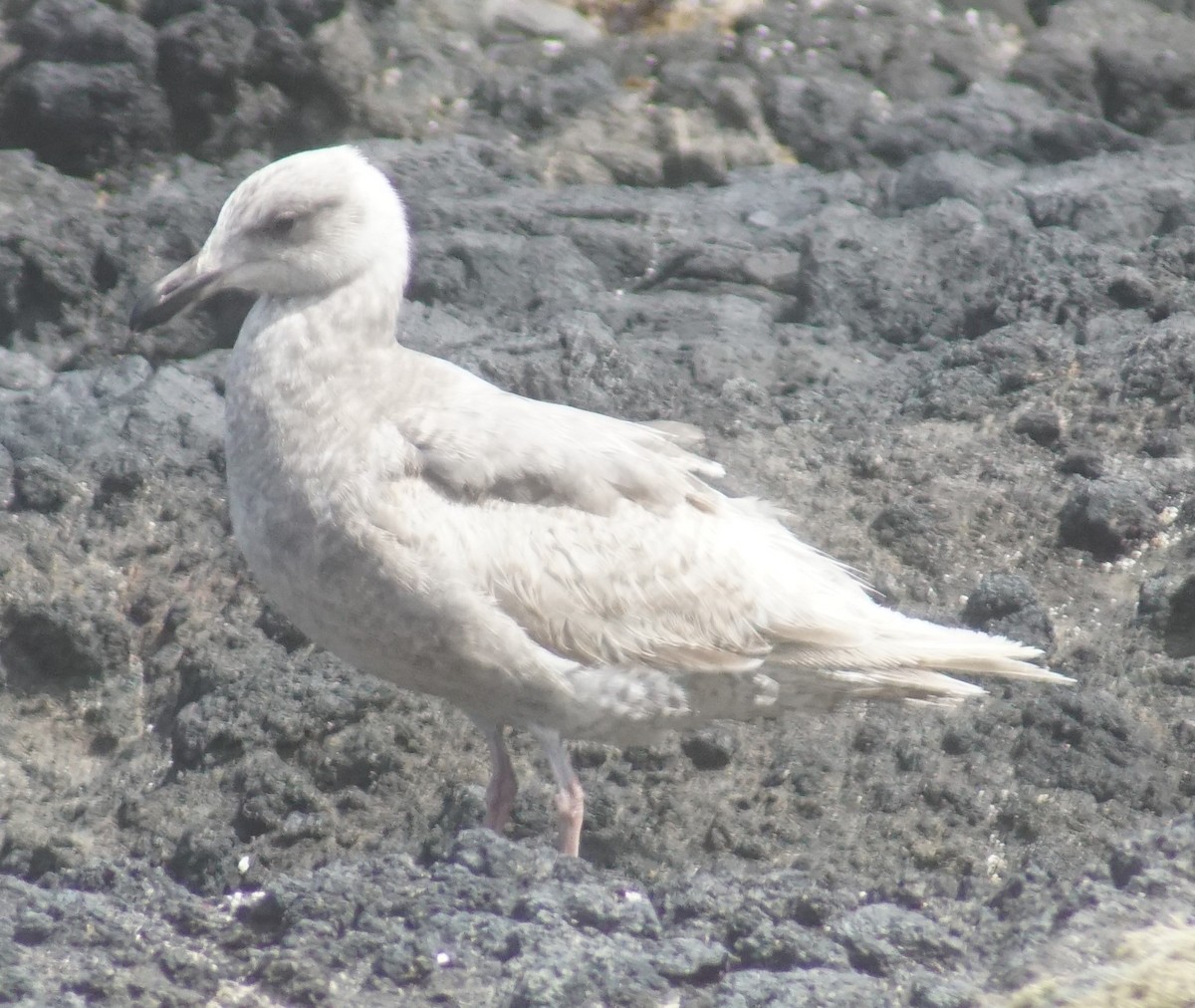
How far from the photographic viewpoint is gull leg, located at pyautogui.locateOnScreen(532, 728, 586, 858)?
5.59 m

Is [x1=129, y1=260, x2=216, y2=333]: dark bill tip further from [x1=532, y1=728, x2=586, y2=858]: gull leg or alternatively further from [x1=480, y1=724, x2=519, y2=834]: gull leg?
[x1=532, y1=728, x2=586, y2=858]: gull leg

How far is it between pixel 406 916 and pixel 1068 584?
3.43 meters

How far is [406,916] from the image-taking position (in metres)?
4.54

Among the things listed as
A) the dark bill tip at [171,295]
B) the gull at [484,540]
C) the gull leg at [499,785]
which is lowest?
the gull leg at [499,785]

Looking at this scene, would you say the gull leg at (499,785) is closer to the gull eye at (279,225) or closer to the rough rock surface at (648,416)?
the rough rock surface at (648,416)

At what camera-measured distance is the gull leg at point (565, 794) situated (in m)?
5.59

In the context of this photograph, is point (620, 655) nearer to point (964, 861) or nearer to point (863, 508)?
point (964, 861)

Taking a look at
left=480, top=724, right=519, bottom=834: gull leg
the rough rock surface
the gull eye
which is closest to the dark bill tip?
the gull eye

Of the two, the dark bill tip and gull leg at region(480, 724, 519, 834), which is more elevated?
the dark bill tip

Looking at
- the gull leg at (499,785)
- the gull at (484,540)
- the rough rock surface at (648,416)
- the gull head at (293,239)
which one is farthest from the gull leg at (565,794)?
the gull head at (293,239)

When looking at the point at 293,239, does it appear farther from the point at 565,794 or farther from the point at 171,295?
the point at 565,794

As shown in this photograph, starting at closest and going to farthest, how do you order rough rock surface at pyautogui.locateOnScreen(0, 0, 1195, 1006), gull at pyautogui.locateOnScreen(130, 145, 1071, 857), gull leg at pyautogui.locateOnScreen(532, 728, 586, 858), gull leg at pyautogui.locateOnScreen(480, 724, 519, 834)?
rough rock surface at pyautogui.locateOnScreen(0, 0, 1195, 1006) < gull at pyautogui.locateOnScreen(130, 145, 1071, 857) < gull leg at pyautogui.locateOnScreen(532, 728, 586, 858) < gull leg at pyautogui.locateOnScreen(480, 724, 519, 834)

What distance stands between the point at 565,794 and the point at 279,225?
200cm

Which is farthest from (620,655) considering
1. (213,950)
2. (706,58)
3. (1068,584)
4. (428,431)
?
(706,58)
